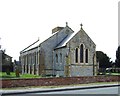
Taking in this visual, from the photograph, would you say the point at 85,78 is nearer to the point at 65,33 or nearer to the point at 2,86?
the point at 2,86

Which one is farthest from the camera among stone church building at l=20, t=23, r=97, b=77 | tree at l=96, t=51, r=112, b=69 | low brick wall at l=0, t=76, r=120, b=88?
tree at l=96, t=51, r=112, b=69

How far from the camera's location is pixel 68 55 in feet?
140

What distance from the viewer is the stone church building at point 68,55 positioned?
1692 inches

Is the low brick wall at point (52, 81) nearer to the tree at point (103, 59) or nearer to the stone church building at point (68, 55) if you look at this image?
the stone church building at point (68, 55)

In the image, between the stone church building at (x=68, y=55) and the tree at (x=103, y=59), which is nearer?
the stone church building at (x=68, y=55)

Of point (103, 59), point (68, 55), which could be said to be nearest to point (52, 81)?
point (68, 55)

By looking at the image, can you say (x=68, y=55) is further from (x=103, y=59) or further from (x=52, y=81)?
(x=103, y=59)

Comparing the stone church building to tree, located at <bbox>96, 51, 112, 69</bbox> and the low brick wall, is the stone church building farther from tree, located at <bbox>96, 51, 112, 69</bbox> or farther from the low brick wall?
tree, located at <bbox>96, 51, 112, 69</bbox>

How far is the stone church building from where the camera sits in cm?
4297

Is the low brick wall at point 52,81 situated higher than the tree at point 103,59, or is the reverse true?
the tree at point 103,59

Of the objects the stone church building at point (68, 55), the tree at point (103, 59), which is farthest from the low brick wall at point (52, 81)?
the tree at point (103, 59)

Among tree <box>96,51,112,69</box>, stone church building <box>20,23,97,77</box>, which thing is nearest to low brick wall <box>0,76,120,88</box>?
stone church building <box>20,23,97,77</box>

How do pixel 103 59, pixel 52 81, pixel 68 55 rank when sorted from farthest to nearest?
pixel 103 59 → pixel 68 55 → pixel 52 81

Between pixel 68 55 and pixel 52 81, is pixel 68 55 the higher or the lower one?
the higher one
